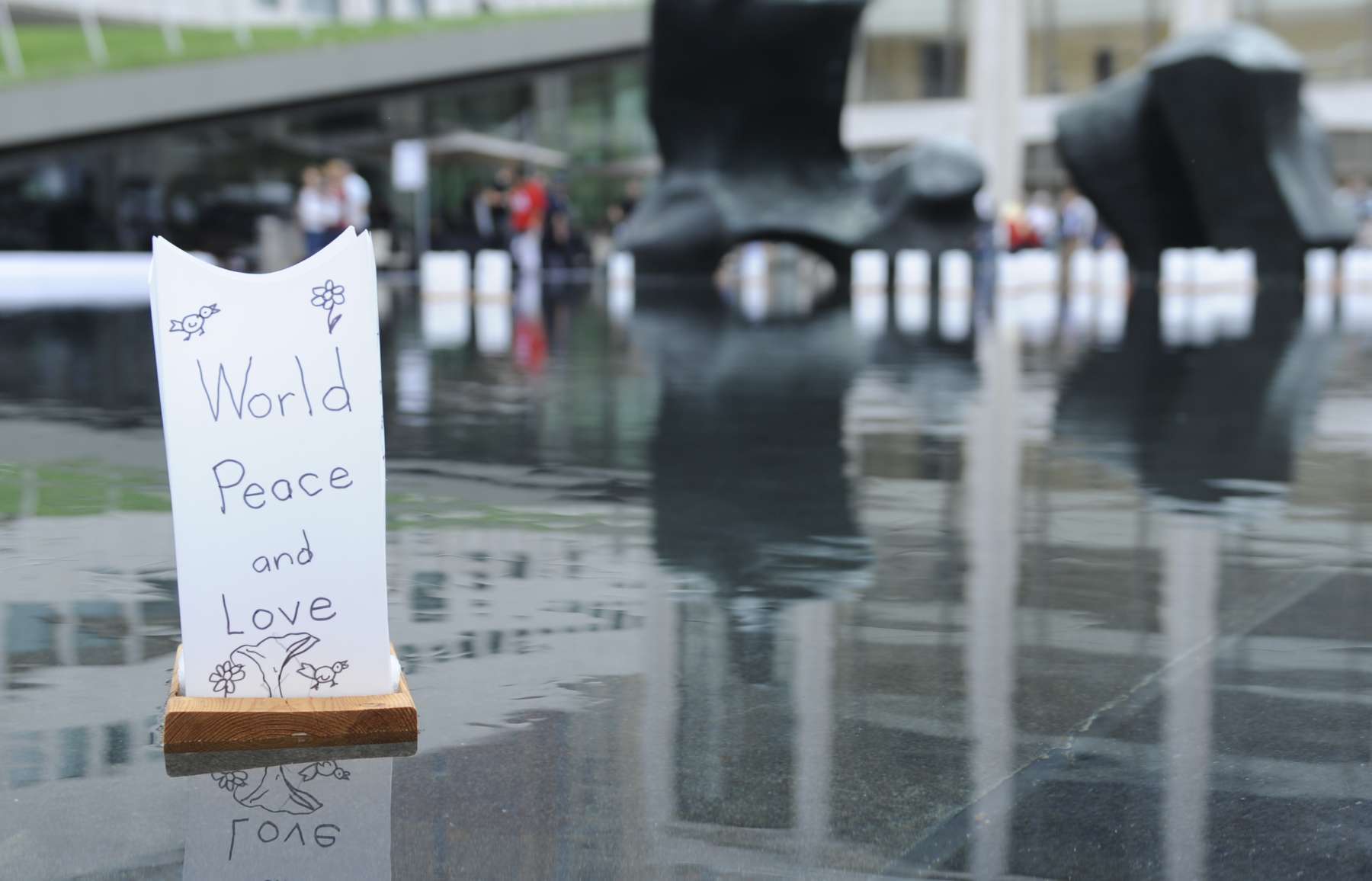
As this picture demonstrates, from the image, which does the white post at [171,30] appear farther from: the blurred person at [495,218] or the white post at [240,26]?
the blurred person at [495,218]

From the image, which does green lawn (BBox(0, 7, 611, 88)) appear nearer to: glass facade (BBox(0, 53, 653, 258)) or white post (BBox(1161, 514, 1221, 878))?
glass facade (BBox(0, 53, 653, 258))

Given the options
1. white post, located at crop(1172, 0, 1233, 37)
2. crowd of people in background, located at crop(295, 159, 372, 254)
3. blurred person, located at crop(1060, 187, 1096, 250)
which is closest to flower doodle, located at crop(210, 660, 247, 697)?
crowd of people in background, located at crop(295, 159, 372, 254)

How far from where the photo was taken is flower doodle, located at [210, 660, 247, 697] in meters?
3.79

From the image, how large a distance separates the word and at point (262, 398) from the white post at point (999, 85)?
2158 inches

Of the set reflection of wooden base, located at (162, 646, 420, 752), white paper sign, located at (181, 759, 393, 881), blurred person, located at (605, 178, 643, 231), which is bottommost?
white paper sign, located at (181, 759, 393, 881)

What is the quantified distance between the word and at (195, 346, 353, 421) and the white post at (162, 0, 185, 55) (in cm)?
3638

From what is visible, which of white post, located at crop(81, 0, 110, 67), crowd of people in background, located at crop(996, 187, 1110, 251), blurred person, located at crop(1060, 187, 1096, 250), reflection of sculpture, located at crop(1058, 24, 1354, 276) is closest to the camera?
reflection of sculpture, located at crop(1058, 24, 1354, 276)

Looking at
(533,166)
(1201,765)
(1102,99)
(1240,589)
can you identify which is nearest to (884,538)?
(1240,589)

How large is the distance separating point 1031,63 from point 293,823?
2385 inches

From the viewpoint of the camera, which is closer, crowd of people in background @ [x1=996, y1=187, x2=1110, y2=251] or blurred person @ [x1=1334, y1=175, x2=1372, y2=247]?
blurred person @ [x1=1334, y1=175, x2=1372, y2=247]

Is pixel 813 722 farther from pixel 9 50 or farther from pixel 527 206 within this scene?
pixel 9 50

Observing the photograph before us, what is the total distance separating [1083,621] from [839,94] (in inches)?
1022

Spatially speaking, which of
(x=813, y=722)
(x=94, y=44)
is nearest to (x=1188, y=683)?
(x=813, y=722)

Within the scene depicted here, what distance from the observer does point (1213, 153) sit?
29859 mm
